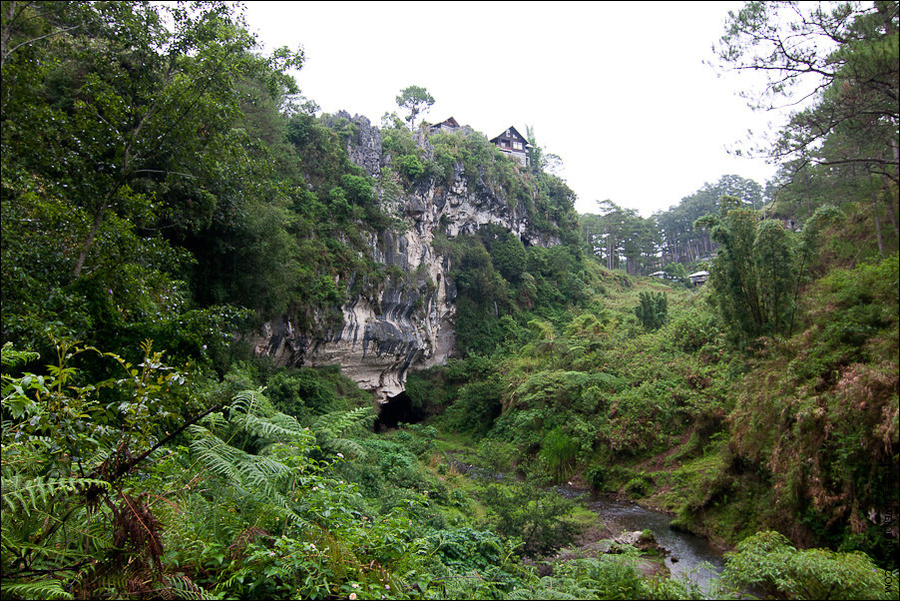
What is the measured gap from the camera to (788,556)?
545 centimetres

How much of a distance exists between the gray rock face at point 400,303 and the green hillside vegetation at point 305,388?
1.30 metres

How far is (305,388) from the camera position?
13523mm

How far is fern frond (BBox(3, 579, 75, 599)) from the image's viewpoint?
1725 millimetres

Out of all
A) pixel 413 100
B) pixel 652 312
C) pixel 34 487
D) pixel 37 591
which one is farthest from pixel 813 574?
pixel 413 100

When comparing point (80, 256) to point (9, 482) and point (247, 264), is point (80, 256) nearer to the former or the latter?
point (9, 482)

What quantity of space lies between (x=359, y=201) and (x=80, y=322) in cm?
1816

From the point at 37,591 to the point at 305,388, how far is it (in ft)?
40.0

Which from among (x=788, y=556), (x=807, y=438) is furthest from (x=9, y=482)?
(x=807, y=438)

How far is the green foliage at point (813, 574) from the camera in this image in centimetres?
468

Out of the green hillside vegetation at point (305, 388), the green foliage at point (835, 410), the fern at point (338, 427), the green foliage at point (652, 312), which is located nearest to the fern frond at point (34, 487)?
the green hillside vegetation at point (305, 388)

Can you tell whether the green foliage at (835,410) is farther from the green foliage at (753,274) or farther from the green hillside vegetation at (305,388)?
the green foliage at (753,274)

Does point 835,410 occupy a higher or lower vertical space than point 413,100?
lower

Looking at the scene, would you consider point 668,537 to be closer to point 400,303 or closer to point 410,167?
point 400,303

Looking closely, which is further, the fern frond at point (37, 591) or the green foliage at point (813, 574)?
the green foliage at point (813, 574)
